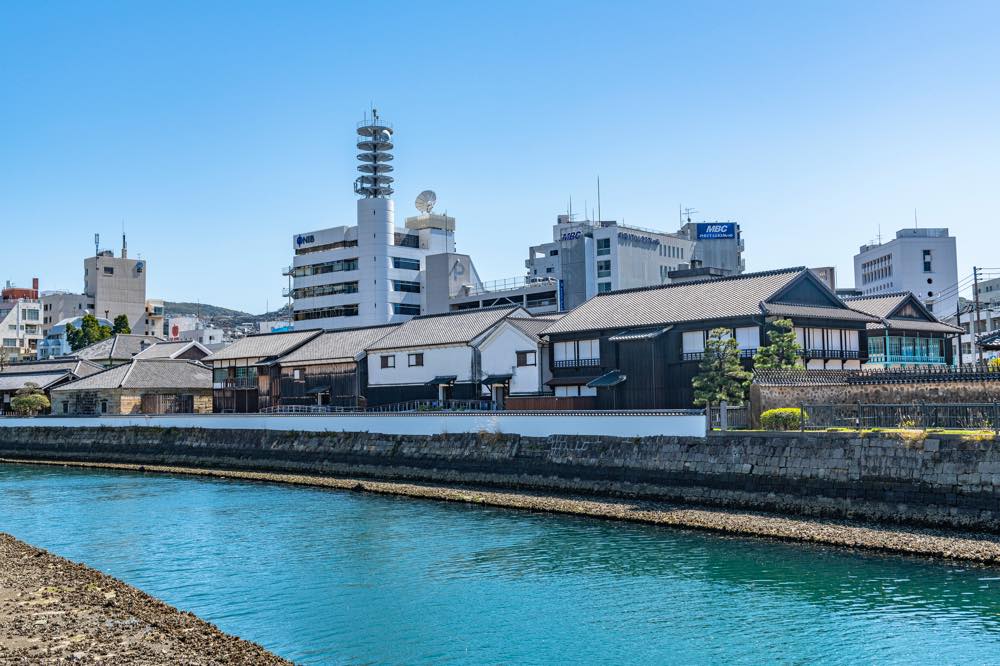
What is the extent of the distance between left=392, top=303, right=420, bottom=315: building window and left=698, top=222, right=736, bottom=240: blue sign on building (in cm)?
3372

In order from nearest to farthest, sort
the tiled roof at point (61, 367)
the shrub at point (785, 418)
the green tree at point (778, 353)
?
the shrub at point (785, 418) < the green tree at point (778, 353) < the tiled roof at point (61, 367)

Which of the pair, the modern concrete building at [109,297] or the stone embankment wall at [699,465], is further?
the modern concrete building at [109,297]

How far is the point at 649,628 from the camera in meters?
18.5

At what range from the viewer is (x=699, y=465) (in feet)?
105

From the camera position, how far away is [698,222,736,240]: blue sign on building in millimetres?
101125

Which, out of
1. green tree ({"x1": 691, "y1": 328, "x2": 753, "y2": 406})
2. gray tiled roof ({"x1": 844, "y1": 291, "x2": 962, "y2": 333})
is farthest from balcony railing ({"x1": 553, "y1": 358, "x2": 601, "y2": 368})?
gray tiled roof ({"x1": 844, "y1": 291, "x2": 962, "y2": 333})

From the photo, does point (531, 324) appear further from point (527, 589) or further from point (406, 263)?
point (406, 263)

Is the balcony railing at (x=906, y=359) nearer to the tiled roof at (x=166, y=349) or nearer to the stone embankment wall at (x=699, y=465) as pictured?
the stone embankment wall at (x=699, y=465)


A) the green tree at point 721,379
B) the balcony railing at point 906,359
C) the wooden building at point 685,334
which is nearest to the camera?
the green tree at point 721,379

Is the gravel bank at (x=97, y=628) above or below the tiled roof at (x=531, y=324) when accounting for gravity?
below

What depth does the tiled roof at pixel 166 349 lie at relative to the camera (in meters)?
80.5

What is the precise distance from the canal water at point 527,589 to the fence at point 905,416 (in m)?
6.97

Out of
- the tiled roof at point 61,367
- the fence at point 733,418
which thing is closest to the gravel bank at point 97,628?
the fence at point 733,418

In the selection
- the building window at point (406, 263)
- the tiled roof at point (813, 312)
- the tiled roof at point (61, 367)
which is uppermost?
the building window at point (406, 263)
